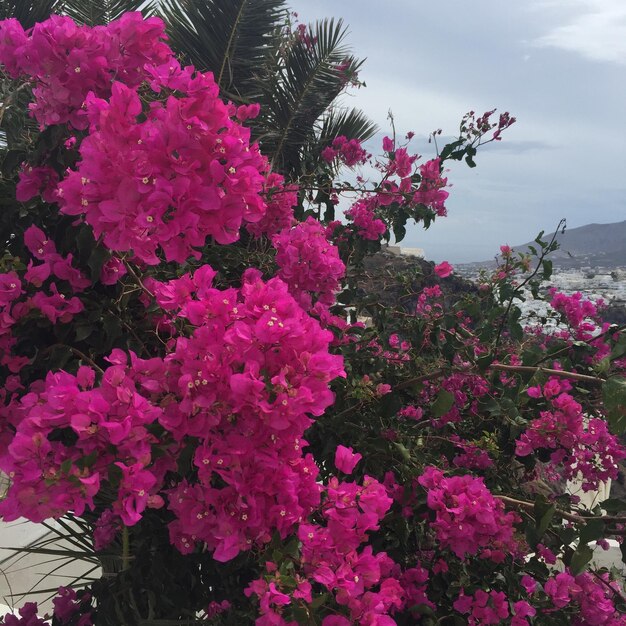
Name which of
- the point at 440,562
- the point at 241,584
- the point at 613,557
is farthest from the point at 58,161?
the point at 613,557

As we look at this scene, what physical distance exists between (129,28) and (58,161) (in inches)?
11.8

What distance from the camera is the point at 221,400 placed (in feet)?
2.52

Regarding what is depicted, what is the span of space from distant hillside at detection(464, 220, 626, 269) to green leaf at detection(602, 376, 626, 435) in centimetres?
99

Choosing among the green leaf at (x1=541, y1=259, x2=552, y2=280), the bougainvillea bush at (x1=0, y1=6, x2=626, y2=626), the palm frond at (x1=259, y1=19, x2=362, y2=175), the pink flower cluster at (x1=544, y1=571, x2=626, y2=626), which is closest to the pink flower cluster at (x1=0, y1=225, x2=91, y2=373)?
the bougainvillea bush at (x1=0, y1=6, x2=626, y2=626)

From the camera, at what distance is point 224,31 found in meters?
4.07

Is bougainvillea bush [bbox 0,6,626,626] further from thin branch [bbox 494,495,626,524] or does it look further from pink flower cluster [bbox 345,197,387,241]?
pink flower cluster [bbox 345,197,387,241]

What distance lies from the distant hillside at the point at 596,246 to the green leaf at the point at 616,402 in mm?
989

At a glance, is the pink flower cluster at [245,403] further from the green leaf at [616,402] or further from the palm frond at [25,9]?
the palm frond at [25,9]

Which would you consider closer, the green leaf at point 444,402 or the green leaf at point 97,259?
the green leaf at point 97,259

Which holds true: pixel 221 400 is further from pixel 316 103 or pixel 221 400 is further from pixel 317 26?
pixel 317 26

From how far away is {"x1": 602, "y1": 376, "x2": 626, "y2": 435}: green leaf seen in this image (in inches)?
35.2

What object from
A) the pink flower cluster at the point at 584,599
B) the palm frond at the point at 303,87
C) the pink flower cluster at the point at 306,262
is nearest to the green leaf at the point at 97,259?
the pink flower cluster at the point at 306,262

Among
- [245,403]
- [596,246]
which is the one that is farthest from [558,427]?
[596,246]

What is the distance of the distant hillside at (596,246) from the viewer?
2149 millimetres
